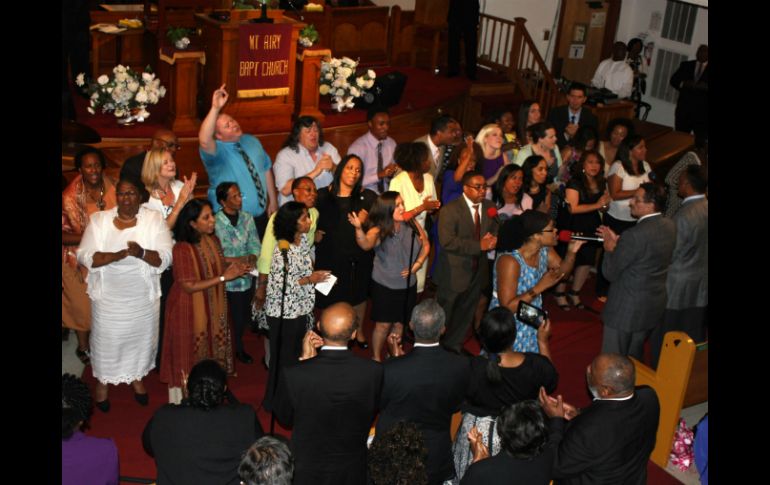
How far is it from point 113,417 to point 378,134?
9.66 feet

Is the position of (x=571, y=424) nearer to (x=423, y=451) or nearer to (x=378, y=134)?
(x=423, y=451)

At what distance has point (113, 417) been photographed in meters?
5.53

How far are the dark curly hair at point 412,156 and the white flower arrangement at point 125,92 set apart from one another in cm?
315

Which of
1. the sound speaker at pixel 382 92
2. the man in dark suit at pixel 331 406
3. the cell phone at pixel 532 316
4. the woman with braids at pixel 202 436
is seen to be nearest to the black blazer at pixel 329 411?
the man in dark suit at pixel 331 406

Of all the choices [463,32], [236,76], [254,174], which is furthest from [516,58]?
[254,174]

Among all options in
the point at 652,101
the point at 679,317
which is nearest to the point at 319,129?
the point at 679,317

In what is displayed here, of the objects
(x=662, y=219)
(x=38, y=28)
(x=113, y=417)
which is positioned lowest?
(x=113, y=417)

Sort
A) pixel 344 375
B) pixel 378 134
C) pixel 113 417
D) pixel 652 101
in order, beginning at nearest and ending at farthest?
pixel 344 375 → pixel 113 417 → pixel 378 134 → pixel 652 101

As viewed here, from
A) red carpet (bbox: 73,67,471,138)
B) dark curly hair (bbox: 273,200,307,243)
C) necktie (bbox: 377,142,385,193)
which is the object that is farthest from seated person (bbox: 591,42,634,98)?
dark curly hair (bbox: 273,200,307,243)

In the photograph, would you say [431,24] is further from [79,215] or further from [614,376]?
[614,376]

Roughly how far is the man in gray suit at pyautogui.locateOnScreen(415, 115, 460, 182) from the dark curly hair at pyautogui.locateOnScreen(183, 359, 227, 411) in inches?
134

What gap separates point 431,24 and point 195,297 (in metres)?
8.01

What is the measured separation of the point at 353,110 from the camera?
10023 mm

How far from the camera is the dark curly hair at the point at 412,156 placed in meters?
6.22
